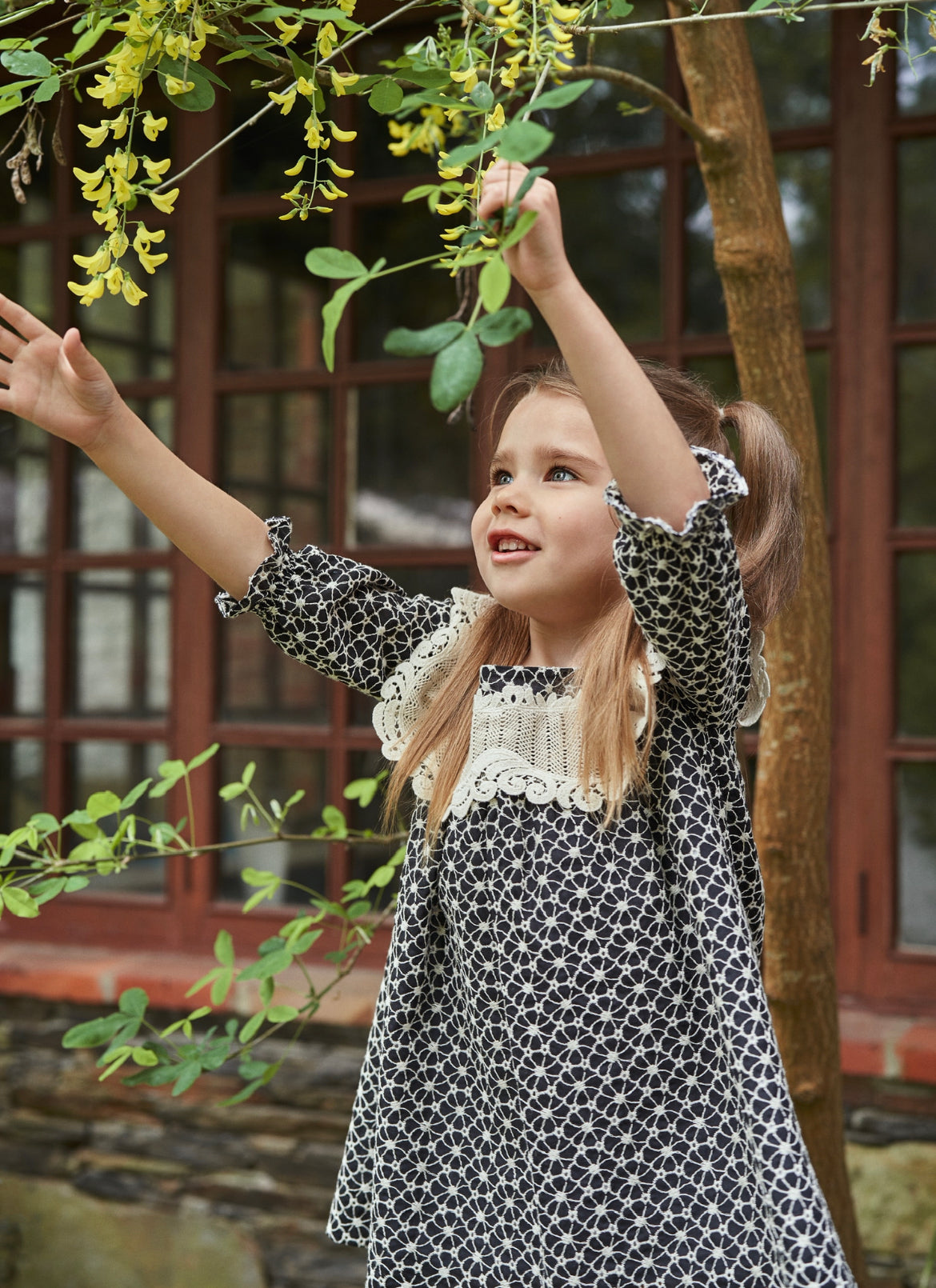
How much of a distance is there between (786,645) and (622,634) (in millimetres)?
525

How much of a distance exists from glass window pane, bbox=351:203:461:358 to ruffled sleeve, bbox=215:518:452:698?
1246 mm

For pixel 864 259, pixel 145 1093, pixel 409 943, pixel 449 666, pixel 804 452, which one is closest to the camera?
pixel 409 943

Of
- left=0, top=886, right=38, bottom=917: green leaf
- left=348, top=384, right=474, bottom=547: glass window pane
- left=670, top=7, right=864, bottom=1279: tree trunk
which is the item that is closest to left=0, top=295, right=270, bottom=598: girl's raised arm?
left=0, top=886, right=38, bottom=917: green leaf

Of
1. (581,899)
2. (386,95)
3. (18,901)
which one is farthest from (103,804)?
(386,95)

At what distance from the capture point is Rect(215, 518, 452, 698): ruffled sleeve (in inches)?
49.8

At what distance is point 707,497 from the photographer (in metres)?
0.94

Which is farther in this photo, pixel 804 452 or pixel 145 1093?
pixel 145 1093

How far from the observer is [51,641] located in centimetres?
276

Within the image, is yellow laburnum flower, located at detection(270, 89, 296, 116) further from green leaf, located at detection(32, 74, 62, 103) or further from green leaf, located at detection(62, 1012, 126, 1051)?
green leaf, located at detection(62, 1012, 126, 1051)

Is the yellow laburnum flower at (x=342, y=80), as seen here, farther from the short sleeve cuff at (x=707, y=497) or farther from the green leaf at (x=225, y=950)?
the green leaf at (x=225, y=950)

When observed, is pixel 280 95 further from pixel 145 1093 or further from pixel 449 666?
pixel 145 1093

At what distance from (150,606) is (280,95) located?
6.03ft

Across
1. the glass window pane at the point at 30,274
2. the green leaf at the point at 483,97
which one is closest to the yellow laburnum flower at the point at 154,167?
the green leaf at the point at 483,97

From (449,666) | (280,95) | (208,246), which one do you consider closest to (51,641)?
(208,246)
